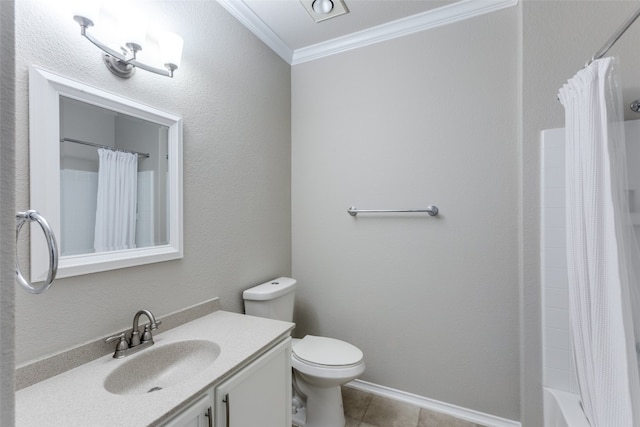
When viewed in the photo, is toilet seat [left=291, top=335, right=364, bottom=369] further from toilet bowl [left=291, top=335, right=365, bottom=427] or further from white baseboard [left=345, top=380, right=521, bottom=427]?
white baseboard [left=345, top=380, right=521, bottom=427]

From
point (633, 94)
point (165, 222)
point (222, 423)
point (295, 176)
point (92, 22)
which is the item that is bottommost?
point (222, 423)

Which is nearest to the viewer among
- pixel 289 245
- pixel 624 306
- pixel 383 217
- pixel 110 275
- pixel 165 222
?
pixel 624 306

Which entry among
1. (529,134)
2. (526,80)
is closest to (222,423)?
(529,134)

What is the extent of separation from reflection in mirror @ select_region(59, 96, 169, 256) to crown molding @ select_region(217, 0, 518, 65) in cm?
98

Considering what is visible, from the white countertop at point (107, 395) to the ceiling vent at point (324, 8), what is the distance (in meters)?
1.83

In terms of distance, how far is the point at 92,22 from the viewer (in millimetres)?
963

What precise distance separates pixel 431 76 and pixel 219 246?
5.52ft

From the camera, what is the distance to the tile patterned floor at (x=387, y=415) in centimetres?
170

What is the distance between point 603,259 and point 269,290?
152 centimetres

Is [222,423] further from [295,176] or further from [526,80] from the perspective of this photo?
[526,80]

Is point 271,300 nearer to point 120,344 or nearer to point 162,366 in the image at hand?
point 162,366

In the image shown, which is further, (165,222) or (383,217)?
(383,217)

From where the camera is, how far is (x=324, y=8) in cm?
172

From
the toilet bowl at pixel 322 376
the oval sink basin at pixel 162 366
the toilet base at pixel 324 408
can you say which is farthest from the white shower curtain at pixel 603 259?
the oval sink basin at pixel 162 366
